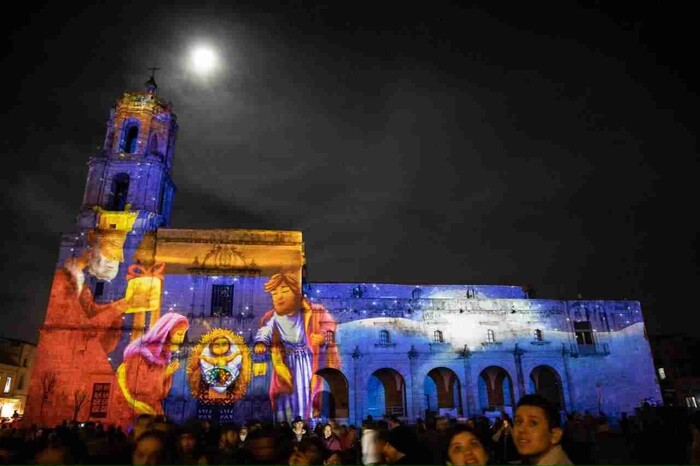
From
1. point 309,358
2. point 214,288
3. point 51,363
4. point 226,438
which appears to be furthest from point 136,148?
point 226,438

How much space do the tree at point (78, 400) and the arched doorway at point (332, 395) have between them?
1499cm

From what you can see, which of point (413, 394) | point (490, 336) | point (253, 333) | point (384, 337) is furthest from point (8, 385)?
point (490, 336)

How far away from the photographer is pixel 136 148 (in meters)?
33.4

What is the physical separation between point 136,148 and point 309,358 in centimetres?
1949

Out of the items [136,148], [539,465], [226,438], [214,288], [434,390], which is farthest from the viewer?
[434,390]

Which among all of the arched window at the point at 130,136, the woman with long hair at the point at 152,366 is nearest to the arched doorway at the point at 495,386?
the woman with long hair at the point at 152,366

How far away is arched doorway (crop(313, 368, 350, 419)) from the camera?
34.3m

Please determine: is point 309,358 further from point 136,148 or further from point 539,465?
point 539,465

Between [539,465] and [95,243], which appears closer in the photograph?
[539,465]

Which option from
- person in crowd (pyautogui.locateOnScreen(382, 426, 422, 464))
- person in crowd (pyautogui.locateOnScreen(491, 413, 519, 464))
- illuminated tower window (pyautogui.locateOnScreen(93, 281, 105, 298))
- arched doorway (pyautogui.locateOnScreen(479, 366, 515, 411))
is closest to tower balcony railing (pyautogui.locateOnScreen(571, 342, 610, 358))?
arched doorway (pyautogui.locateOnScreen(479, 366, 515, 411))

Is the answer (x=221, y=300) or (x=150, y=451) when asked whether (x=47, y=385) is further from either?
(x=150, y=451)

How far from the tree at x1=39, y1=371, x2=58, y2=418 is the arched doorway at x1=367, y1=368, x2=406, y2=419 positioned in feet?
67.0

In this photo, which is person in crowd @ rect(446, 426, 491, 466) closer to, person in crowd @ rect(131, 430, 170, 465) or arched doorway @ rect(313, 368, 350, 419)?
person in crowd @ rect(131, 430, 170, 465)

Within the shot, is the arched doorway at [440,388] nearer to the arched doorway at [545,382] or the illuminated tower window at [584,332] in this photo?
the arched doorway at [545,382]
